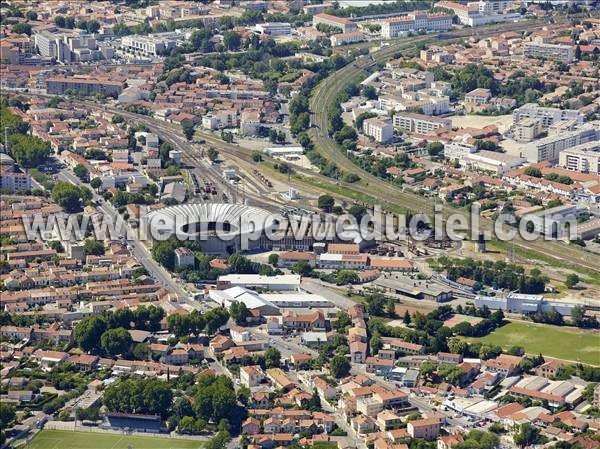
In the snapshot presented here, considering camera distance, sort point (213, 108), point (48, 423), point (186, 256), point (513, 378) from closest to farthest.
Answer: point (48, 423) → point (513, 378) → point (186, 256) → point (213, 108)

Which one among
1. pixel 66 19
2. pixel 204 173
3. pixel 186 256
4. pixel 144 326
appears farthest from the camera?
pixel 66 19

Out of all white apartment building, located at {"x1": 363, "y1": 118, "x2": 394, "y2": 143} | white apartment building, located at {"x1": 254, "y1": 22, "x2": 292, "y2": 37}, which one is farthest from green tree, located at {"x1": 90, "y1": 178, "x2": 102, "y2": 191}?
white apartment building, located at {"x1": 254, "y1": 22, "x2": 292, "y2": 37}

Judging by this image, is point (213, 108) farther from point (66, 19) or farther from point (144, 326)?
point (144, 326)

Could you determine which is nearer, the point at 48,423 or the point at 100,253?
the point at 48,423

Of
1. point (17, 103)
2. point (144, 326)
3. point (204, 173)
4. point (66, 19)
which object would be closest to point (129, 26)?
point (66, 19)

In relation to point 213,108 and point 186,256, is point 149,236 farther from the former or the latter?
point 213,108

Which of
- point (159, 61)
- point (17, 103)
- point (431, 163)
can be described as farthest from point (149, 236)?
point (159, 61)

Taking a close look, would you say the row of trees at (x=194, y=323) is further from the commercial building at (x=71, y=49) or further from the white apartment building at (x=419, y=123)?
the commercial building at (x=71, y=49)

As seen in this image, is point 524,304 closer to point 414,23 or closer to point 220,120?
point 220,120
